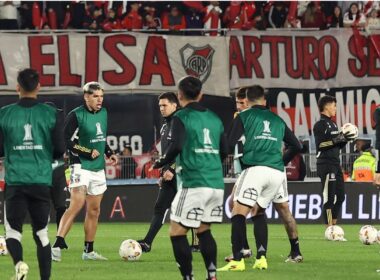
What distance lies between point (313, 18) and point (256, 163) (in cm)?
1643

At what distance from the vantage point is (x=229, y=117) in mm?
28562

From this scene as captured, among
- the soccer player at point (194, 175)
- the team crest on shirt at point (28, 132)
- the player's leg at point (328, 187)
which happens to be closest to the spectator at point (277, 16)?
the player's leg at point (328, 187)

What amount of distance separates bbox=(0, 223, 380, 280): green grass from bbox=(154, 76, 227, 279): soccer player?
5.26ft

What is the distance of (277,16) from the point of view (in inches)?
1143

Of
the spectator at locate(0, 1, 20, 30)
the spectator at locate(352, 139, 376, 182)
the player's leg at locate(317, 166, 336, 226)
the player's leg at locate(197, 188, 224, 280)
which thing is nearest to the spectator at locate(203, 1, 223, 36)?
the spectator at locate(0, 1, 20, 30)

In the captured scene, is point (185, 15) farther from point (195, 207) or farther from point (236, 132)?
point (195, 207)

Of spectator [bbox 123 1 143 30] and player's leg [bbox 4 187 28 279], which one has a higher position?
spectator [bbox 123 1 143 30]

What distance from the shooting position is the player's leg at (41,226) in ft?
36.3

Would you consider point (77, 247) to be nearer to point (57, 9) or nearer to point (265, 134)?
point (265, 134)

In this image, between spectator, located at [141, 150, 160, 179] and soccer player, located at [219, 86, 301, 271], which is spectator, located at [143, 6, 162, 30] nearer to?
spectator, located at [141, 150, 160, 179]

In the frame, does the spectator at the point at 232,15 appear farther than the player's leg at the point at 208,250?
Yes

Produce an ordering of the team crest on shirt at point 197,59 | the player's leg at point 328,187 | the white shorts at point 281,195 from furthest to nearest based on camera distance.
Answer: the team crest on shirt at point 197,59
the player's leg at point 328,187
the white shorts at point 281,195

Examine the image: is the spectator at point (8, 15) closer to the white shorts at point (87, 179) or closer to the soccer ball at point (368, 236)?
the soccer ball at point (368, 236)

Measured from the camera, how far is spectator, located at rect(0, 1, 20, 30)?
91.4 feet
